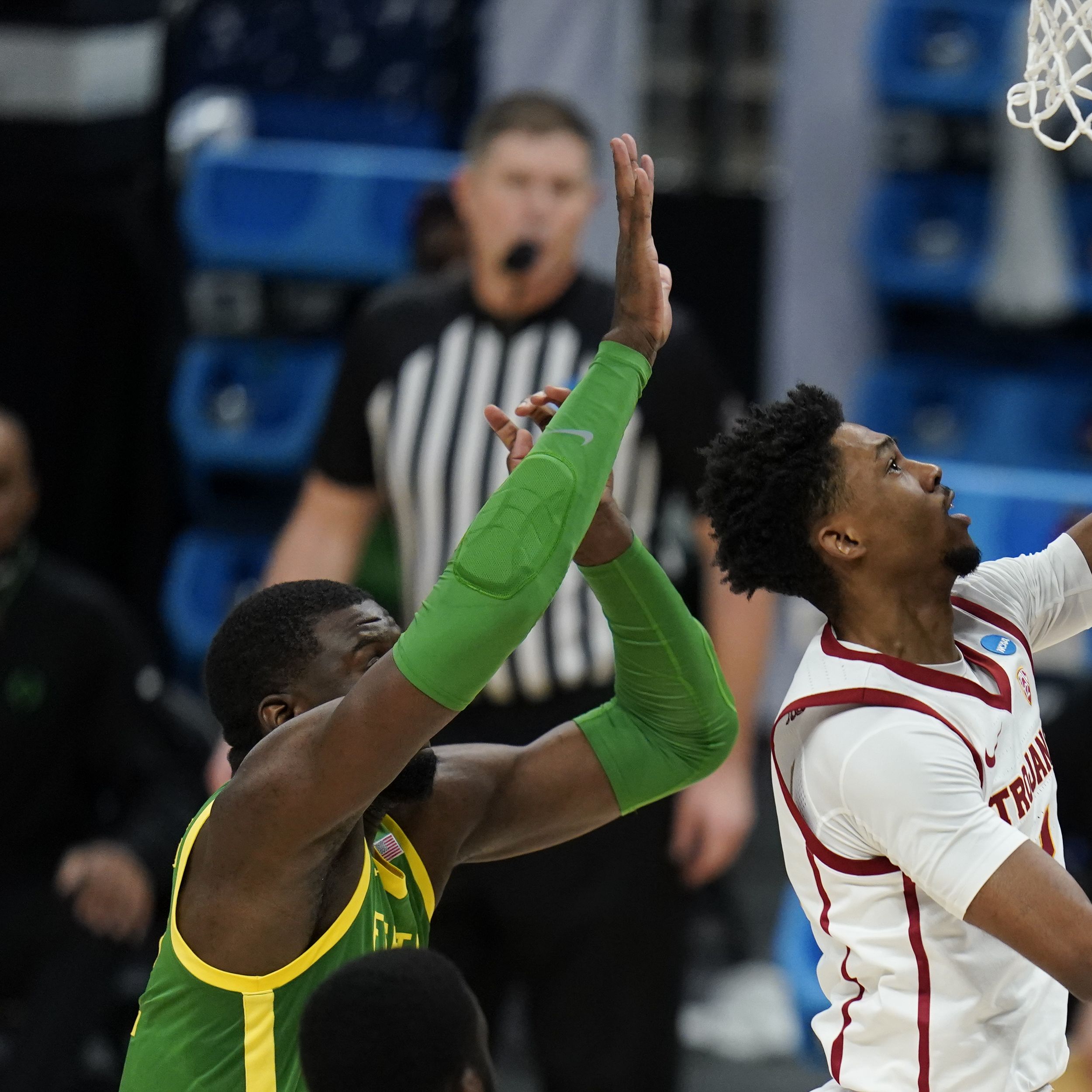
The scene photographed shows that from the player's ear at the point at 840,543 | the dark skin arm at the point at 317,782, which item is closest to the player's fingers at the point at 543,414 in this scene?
the dark skin arm at the point at 317,782

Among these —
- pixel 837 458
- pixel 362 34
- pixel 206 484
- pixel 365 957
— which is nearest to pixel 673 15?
pixel 362 34

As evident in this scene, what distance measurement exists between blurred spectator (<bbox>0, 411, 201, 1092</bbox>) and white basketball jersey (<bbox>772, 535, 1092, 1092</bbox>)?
2471 mm

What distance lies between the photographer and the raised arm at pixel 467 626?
2.08 m

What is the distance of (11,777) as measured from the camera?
466 cm

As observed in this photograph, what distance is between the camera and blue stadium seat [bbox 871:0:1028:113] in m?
6.93

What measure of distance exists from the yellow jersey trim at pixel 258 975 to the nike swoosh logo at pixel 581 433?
1.88ft

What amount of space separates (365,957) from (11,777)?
9.36 feet

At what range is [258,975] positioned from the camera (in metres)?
2.26

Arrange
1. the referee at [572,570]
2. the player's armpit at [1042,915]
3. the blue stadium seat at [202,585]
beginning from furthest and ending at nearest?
the blue stadium seat at [202,585], the referee at [572,570], the player's armpit at [1042,915]

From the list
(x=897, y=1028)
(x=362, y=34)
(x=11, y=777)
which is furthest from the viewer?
(x=362, y=34)

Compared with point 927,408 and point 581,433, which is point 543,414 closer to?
point 581,433

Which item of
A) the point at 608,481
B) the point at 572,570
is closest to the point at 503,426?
the point at 608,481

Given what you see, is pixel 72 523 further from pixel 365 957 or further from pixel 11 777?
pixel 365 957

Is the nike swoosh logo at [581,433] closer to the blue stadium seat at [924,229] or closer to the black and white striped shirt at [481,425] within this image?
the black and white striped shirt at [481,425]
